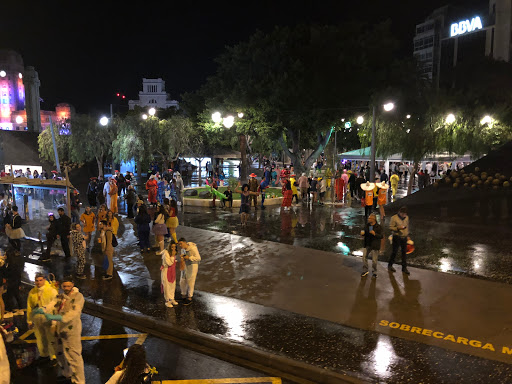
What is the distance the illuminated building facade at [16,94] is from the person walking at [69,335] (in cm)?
7174

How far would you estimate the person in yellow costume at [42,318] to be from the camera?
5844mm

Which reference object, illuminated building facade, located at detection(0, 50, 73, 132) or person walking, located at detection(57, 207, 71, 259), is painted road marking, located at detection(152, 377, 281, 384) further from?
illuminated building facade, located at detection(0, 50, 73, 132)

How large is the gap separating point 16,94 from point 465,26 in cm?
7943

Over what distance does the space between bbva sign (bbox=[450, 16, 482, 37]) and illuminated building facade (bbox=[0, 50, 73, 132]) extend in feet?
231

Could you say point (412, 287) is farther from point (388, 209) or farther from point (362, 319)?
point (388, 209)

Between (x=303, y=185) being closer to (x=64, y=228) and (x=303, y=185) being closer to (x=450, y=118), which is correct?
(x=450, y=118)

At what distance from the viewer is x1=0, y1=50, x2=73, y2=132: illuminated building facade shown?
230ft

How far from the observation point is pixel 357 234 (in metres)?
13.1

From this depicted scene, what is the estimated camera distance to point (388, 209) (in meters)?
17.6

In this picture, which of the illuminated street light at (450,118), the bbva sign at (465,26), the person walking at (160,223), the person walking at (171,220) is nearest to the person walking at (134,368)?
the person walking at (160,223)

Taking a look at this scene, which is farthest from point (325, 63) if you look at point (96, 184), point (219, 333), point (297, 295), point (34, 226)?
point (219, 333)

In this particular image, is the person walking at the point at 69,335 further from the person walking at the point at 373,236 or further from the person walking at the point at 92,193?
the person walking at the point at 92,193

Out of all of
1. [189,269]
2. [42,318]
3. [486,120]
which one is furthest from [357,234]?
[486,120]

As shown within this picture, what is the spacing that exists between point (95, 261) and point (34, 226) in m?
5.35
